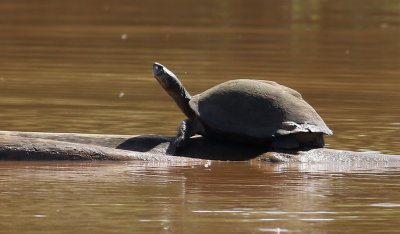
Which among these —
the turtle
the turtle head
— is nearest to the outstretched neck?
the turtle head

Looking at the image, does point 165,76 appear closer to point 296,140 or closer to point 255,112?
point 255,112

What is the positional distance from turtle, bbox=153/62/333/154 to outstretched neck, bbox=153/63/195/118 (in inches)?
12.9

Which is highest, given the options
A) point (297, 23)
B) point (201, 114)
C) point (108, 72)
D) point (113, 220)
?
point (297, 23)

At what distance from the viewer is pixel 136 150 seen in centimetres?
952

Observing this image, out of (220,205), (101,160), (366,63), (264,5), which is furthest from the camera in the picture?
(264,5)

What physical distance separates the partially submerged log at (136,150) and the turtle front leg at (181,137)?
7 centimetres

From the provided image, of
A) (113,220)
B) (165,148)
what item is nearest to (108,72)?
(165,148)

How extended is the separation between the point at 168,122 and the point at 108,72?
4.95 m

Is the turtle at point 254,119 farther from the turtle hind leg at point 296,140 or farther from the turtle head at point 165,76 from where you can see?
the turtle head at point 165,76

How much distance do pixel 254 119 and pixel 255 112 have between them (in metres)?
0.06

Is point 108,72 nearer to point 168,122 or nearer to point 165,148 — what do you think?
point 168,122

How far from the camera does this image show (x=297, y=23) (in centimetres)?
2741

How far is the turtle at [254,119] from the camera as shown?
30.8 ft

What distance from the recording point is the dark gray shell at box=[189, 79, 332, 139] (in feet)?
30.8
